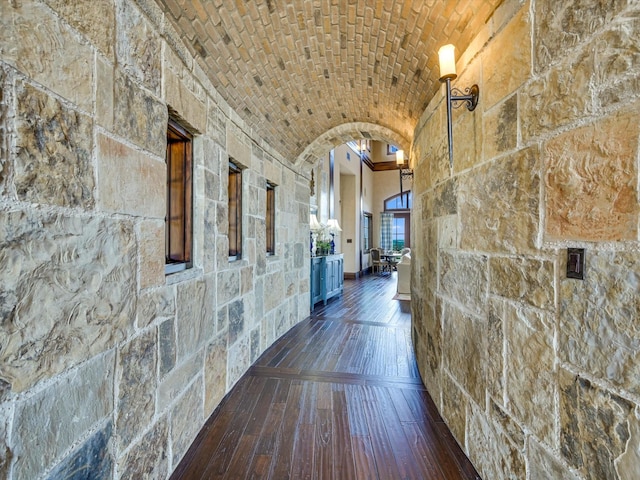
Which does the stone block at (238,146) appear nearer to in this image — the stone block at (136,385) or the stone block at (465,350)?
the stone block at (136,385)

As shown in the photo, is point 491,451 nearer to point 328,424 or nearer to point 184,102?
point 328,424

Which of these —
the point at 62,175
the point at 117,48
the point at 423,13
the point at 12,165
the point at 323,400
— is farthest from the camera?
the point at 323,400

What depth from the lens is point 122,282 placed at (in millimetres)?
1154

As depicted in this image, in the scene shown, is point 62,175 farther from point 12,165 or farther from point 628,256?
point 628,256

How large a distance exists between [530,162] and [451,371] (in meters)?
1.26

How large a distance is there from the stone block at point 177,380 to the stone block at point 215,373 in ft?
0.44

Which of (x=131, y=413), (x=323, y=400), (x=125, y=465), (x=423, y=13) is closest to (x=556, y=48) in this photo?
(x=423, y=13)

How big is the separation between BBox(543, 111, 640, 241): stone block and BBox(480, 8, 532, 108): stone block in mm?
359

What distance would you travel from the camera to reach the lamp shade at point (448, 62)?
62.2 inches

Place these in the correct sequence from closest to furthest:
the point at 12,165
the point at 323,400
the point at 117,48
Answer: the point at 12,165 < the point at 117,48 < the point at 323,400

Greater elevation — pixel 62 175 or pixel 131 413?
pixel 62 175

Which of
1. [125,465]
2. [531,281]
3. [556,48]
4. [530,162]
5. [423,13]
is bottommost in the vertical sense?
[125,465]

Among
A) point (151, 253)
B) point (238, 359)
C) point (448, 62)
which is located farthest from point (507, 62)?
point (238, 359)

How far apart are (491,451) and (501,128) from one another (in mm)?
1428
